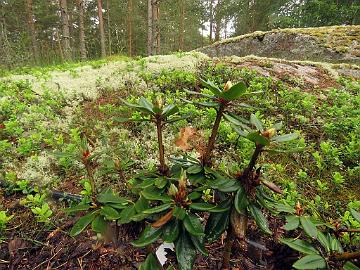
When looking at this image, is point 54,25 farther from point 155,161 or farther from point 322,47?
point 155,161

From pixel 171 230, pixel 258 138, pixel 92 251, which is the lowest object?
pixel 92 251

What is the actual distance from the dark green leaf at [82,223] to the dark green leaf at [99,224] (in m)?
0.03

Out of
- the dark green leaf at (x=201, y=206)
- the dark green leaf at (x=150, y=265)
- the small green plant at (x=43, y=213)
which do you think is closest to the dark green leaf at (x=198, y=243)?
the dark green leaf at (x=201, y=206)

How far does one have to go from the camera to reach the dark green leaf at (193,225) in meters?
1.18

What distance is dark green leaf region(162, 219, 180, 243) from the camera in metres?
1.21

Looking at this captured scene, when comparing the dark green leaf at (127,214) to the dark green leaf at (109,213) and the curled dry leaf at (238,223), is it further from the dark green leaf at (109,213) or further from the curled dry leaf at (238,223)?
the curled dry leaf at (238,223)

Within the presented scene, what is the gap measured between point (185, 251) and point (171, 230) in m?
0.11

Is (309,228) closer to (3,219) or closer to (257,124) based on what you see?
(257,124)

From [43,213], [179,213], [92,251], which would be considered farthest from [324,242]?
[43,213]

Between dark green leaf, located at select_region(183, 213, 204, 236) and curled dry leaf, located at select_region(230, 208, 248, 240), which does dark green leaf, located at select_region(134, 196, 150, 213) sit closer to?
dark green leaf, located at select_region(183, 213, 204, 236)

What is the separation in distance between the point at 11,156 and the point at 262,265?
290 cm

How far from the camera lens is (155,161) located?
3.01 meters

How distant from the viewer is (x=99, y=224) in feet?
4.45

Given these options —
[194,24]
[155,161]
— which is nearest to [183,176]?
[155,161]
